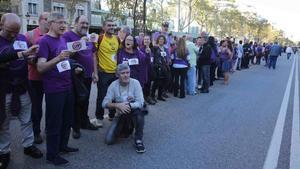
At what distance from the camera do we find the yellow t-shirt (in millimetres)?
6781

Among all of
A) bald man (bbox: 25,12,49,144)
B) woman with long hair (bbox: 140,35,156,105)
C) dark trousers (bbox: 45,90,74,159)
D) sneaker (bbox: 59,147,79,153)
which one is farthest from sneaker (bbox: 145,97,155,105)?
dark trousers (bbox: 45,90,74,159)

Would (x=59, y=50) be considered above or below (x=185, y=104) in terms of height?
above

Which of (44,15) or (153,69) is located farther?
(153,69)

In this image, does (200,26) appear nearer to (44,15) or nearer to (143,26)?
(143,26)

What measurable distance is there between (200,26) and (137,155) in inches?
2384

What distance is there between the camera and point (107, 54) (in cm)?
682

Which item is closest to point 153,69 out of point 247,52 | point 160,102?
point 160,102

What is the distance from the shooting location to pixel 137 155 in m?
5.32

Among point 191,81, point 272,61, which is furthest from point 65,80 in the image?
point 272,61

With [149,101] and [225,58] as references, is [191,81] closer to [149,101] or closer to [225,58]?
[149,101]

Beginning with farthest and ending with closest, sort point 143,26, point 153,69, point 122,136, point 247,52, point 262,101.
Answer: point 247,52, point 143,26, point 262,101, point 153,69, point 122,136

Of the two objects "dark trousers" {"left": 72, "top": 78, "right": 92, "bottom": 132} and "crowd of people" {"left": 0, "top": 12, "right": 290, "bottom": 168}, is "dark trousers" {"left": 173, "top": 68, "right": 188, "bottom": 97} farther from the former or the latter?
"dark trousers" {"left": 72, "top": 78, "right": 92, "bottom": 132}

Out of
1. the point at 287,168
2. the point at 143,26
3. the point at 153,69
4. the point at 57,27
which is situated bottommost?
the point at 287,168

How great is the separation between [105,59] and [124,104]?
1484 millimetres
